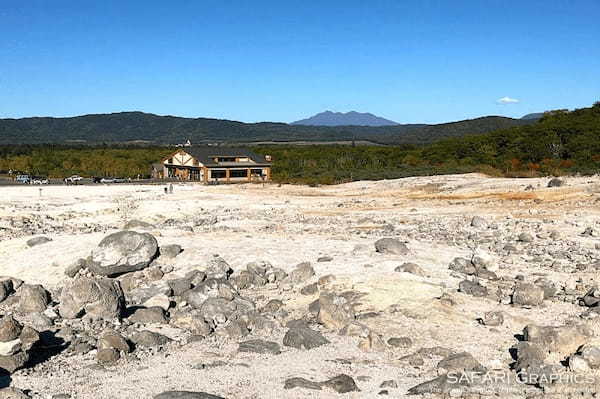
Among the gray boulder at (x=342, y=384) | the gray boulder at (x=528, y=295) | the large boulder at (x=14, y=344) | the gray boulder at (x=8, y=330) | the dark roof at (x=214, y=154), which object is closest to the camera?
the gray boulder at (x=342, y=384)

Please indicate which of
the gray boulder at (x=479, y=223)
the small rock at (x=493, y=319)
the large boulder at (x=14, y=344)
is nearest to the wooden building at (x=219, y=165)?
the gray boulder at (x=479, y=223)

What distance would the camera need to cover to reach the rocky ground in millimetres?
10338

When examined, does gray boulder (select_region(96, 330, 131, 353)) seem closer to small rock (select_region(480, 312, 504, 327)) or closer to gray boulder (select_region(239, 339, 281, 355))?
gray boulder (select_region(239, 339, 281, 355))

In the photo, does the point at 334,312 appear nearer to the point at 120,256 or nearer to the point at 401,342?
the point at 401,342

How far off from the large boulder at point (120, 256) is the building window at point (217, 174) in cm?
5059

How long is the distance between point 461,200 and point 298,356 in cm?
2779

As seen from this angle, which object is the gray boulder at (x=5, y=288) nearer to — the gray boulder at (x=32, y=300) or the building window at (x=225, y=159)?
the gray boulder at (x=32, y=300)

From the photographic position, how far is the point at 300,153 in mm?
95875

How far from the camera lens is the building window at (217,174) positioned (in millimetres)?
68562

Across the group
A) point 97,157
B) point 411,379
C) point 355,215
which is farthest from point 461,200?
point 97,157

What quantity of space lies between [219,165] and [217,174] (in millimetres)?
1120

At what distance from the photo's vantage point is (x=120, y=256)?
58.2 feet

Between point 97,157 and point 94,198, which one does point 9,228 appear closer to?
point 94,198

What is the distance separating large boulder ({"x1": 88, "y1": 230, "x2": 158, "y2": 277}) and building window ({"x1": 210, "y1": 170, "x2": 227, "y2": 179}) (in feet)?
166
